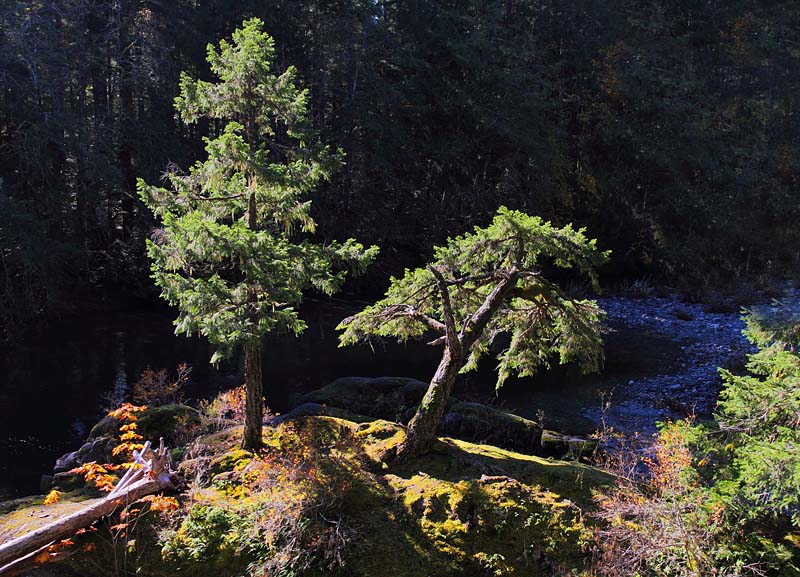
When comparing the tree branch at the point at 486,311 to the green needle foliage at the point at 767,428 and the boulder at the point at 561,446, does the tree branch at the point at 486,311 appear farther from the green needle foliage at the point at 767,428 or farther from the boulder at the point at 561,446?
the boulder at the point at 561,446

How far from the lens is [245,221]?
8.34m

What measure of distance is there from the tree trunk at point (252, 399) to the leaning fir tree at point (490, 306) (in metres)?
1.29

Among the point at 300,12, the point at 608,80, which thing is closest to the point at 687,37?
the point at 608,80

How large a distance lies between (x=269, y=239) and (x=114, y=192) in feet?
52.3

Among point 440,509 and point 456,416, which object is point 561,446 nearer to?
point 456,416

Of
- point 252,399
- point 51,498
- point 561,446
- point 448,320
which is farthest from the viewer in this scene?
point 561,446

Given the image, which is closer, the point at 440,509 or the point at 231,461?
the point at 440,509

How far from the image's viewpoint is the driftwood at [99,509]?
19.8 feet

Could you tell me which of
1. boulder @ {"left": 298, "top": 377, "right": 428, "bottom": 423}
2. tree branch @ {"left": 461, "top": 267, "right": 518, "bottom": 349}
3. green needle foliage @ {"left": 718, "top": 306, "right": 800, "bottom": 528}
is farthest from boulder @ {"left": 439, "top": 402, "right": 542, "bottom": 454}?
green needle foliage @ {"left": 718, "top": 306, "right": 800, "bottom": 528}

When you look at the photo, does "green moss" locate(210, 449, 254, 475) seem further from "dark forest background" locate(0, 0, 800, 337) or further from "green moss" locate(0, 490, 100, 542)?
"dark forest background" locate(0, 0, 800, 337)

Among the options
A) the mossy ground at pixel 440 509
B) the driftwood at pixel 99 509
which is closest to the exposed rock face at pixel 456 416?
Result: the mossy ground at pixel 440 509

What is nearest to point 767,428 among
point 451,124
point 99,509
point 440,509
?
point 440,509

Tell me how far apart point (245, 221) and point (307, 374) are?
8.95 meters

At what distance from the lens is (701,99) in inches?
1126
